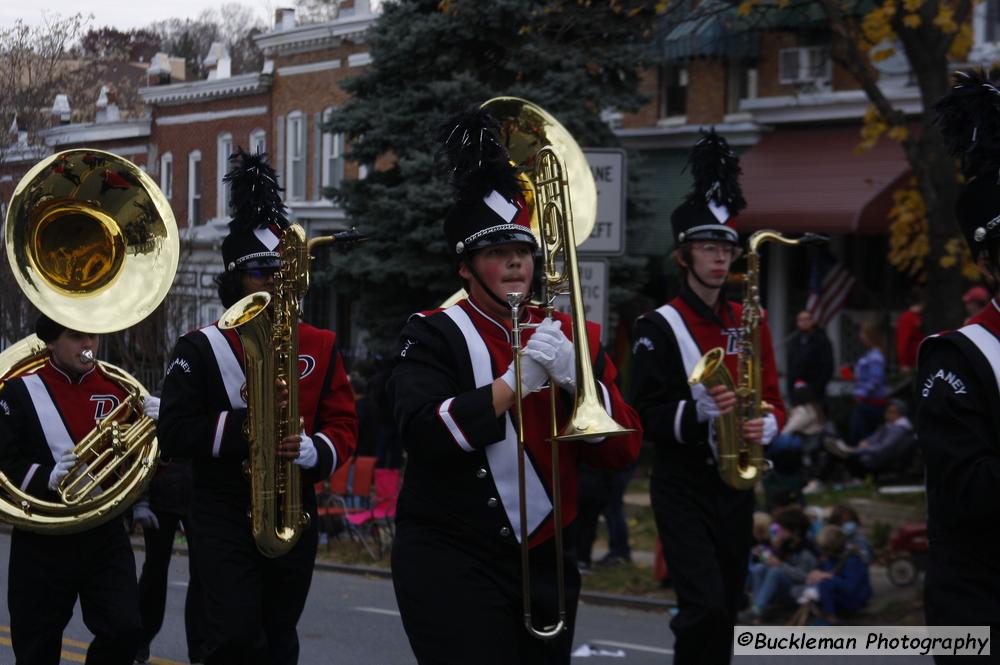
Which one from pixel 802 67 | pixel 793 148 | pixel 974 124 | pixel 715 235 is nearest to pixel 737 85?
pixel 802 67

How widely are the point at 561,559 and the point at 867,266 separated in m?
18.5

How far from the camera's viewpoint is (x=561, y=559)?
5066 mm

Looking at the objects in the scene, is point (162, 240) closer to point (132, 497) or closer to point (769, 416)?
point (132, 497)

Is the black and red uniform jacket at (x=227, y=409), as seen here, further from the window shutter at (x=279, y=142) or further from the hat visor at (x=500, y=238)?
the window shutter at (x=279, y=142)

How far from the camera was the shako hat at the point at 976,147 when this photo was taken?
187 inches

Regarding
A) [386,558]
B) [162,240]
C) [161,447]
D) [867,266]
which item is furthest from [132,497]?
[867,266]

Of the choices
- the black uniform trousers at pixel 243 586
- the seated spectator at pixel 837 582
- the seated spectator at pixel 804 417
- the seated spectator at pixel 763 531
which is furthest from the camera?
the seated spectator at pixel 804 417

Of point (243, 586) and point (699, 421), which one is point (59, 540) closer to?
point (243, 586)

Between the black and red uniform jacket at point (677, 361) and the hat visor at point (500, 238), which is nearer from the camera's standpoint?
the hat visor at point (500, 238)

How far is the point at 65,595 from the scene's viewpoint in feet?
23.1

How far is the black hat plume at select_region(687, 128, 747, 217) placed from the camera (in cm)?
795

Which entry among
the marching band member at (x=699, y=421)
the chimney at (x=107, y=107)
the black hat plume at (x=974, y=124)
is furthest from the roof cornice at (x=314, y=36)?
the black hat plume at (x=974, y=124)

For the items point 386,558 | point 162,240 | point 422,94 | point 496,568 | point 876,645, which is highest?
point 422,94

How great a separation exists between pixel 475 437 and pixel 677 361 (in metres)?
2.75
